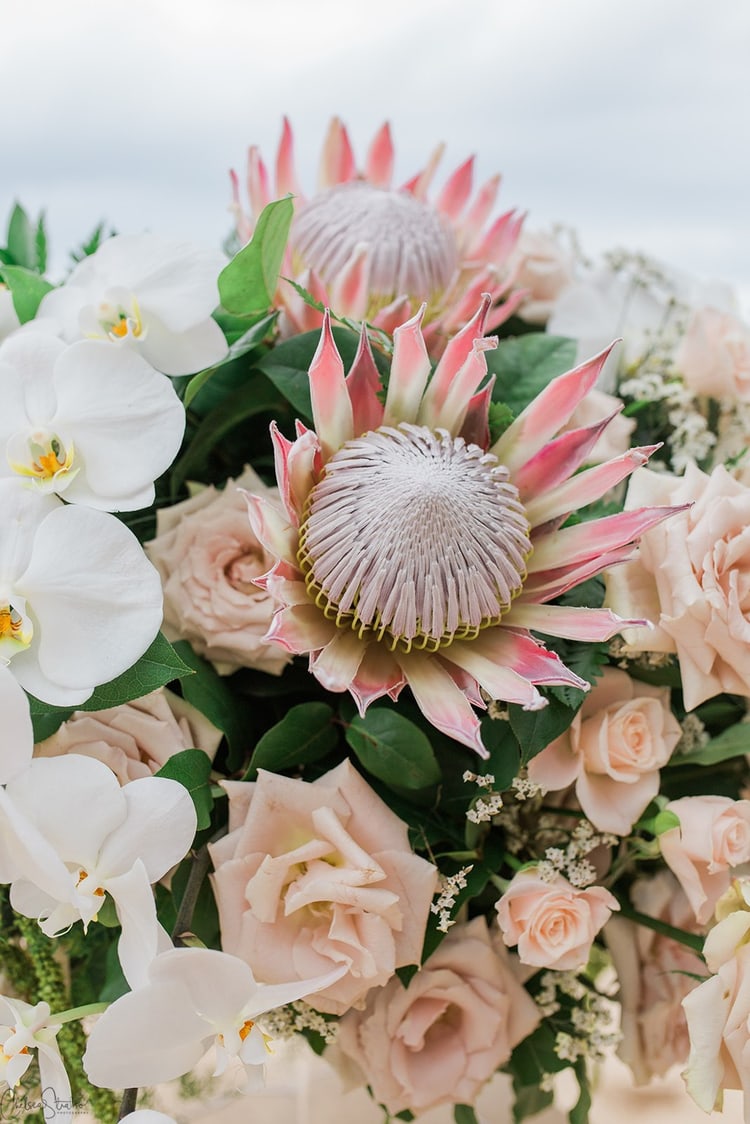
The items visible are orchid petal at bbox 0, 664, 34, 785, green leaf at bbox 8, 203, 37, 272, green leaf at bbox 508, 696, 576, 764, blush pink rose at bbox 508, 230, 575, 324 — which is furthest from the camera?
blush pink rose at bbox 508, 230, 575, 324

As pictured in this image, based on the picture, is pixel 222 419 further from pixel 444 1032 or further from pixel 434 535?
pixel 444 1032

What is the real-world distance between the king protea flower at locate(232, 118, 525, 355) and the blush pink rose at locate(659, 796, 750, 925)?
1.18 ft

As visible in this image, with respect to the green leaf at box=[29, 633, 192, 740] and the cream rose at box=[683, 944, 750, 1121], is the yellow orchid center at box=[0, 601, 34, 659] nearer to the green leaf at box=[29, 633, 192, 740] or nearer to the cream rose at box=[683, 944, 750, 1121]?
the green leaf at box=[29, 633, 192, 740]

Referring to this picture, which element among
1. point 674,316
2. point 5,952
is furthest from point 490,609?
point 674,316

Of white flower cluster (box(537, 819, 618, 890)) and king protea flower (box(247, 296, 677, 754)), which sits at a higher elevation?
king protea flower (box(247, 296, 677, 754))

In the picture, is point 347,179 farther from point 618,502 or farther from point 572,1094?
point 572,1094

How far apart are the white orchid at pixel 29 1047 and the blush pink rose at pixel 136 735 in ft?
0.41

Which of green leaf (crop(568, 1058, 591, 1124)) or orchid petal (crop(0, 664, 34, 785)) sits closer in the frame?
orchid petal (crop(0, 664, 34, 785))

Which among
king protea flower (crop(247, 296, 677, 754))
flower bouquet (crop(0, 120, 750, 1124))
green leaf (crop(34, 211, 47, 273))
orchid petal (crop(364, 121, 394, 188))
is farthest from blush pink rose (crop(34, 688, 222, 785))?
orchid petal (crop(364, 121, 394, 188))

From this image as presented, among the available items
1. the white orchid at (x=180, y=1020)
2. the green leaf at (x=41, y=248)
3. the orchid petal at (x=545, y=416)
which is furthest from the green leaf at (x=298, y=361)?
the white orchid at (x=180, y=1020)

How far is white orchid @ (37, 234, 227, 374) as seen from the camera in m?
0.65

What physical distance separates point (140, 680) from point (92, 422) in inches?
5.8

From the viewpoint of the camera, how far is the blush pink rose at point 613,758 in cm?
66

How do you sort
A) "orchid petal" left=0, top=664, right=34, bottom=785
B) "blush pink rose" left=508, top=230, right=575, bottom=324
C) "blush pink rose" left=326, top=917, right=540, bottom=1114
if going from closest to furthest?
"orchid petal" left=0, top=664, right=34, bottom=785, "blush pink rose" left=326, top=917, right=540, bottom=1114, "blush pink rose" left=508, top=230, right=575, bottom=324
